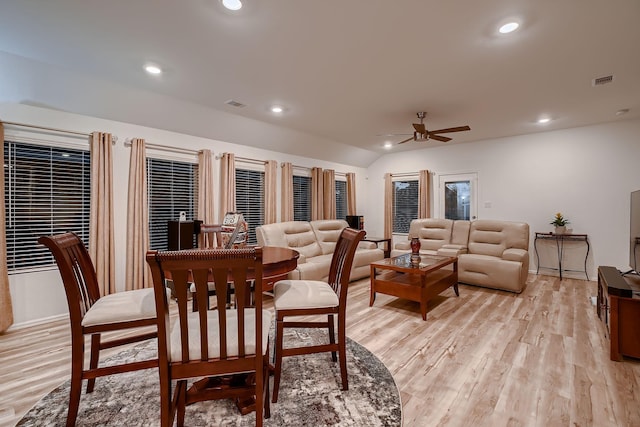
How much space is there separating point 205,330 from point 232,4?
201cm

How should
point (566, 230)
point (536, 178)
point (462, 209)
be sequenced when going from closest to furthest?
point (566, 230) → point (536, 178) → point (462, 209)

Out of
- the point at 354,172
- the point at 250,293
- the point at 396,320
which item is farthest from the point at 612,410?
the point at 354,172

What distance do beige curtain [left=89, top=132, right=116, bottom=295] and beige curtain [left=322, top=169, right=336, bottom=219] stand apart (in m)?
4.00

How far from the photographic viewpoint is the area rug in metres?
1.68

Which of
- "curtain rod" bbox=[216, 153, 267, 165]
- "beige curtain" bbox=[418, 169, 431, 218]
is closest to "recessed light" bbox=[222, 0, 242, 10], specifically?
"curtain rod" bbox=[216, 153, 267, 165]

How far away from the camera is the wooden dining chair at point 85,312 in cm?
157

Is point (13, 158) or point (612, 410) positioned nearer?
point (612, 410)

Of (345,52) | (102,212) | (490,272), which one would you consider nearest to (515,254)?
(490,272)

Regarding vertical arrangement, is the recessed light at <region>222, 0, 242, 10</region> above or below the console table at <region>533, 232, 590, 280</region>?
above

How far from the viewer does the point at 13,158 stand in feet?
10.0

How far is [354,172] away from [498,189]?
319cm

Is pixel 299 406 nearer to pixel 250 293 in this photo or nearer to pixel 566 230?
pixel 250 293

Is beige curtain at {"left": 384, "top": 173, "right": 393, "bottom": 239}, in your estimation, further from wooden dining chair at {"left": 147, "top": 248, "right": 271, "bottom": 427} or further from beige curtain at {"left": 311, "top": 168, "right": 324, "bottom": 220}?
wooden dining chair at {"left": 147, "top": 248, "right": 271, "bottom": 427}

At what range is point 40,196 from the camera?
321 cm
